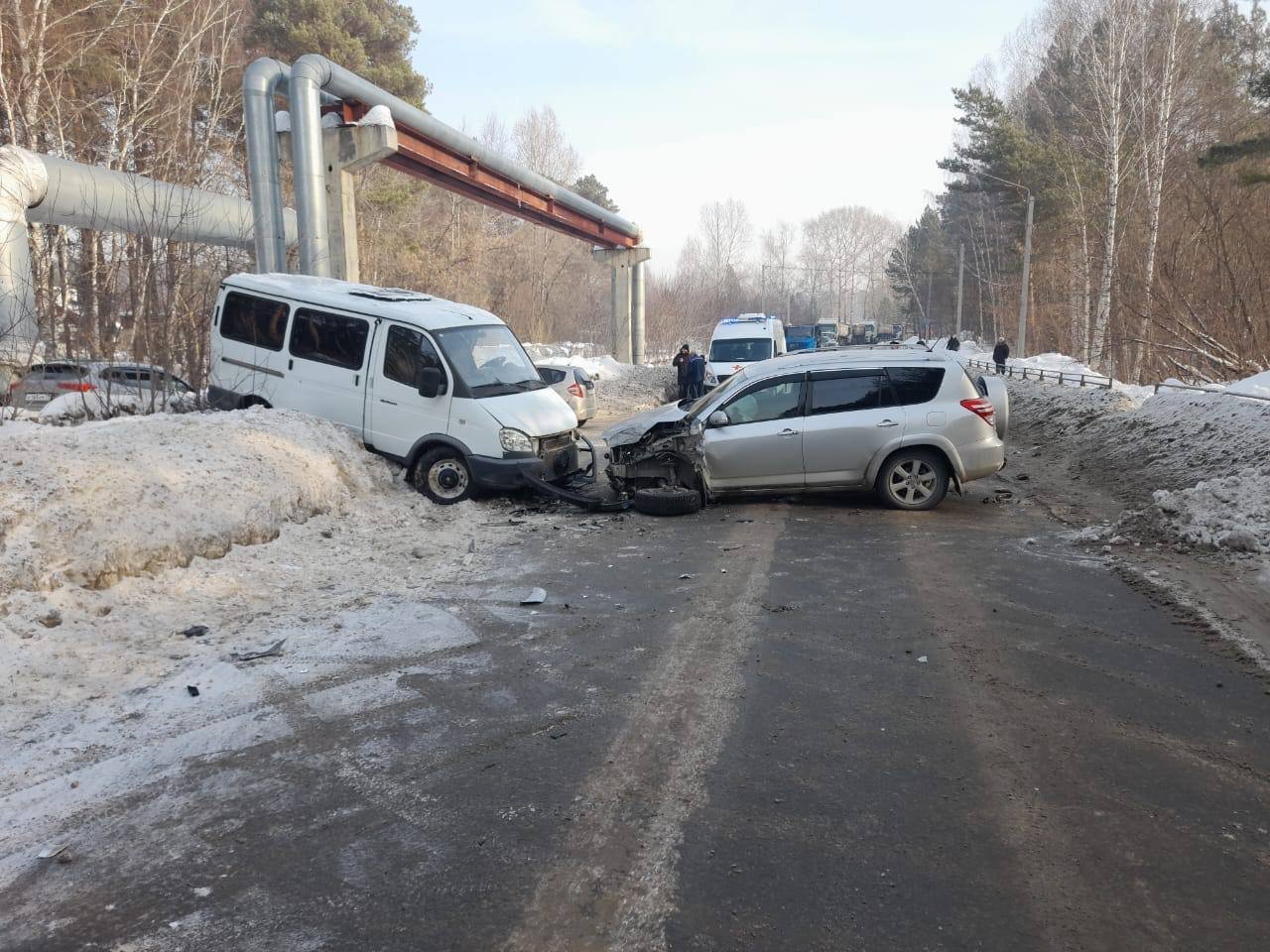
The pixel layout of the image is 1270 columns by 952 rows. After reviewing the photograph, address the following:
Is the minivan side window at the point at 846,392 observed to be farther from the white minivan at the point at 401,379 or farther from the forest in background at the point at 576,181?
the forest in background at the point at 576,181

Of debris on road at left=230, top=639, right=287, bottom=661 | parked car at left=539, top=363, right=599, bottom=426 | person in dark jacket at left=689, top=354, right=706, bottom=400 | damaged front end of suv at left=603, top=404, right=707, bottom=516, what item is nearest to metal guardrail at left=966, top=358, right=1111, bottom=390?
person in dark jacket at left=689, top=354, right=706, bottom=400

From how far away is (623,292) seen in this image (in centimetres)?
3853

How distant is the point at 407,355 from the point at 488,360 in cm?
101

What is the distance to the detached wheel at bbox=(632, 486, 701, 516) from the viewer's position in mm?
10562

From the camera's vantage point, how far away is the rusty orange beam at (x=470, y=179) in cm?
1992

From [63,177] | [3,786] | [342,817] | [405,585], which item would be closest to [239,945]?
[342,817]

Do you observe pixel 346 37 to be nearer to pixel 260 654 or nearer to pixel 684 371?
pixel 684 371

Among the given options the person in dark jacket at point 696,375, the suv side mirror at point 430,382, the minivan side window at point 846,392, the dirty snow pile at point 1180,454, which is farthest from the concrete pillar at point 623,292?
the suv side mirror at point 430,382

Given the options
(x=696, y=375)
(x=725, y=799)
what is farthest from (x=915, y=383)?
(x=696, y=375)

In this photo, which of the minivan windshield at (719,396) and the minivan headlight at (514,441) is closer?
the minivan headlight at (514,441)

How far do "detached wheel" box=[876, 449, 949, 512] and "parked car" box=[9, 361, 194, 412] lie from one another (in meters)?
9.14

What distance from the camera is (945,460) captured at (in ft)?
35.1

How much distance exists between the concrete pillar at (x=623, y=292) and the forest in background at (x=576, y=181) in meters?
7.06

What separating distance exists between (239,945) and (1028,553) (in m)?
7.58
